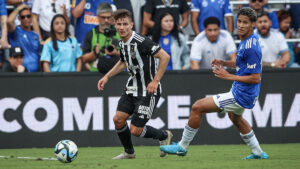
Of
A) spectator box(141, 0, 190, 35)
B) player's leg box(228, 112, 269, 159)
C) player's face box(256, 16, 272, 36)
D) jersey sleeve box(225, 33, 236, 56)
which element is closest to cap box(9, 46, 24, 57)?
spectator box(141, 0, 190, 35)

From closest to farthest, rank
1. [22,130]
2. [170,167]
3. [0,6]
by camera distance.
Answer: [170,167], [22,130], [0,6]

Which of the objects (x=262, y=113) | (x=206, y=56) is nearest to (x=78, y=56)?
(x=206, y=56)

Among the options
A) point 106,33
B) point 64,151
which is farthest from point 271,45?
point 64,151

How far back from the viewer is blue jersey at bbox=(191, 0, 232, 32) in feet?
41.5

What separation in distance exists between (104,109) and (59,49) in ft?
5.02

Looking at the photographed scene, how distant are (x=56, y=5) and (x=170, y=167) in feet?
21.4

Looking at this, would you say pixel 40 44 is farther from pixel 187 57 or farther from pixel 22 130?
pixel 187 57

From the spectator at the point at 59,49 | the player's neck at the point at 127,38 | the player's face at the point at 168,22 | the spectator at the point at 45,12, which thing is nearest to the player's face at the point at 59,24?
the spectator at the point at 59,49

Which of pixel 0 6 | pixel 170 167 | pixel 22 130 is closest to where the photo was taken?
pixel 170 167

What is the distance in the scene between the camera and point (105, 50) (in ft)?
36.8

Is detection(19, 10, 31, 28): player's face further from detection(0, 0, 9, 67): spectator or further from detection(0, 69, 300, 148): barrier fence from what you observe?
detection(0, 69, 300, 148): barrier fence

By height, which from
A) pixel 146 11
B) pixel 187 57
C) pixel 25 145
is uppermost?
pixel 146 11

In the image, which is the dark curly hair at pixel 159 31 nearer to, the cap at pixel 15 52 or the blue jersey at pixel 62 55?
the blue jersey at pixel 62 55

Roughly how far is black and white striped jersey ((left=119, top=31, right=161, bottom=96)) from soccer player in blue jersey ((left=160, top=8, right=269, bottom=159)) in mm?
903
